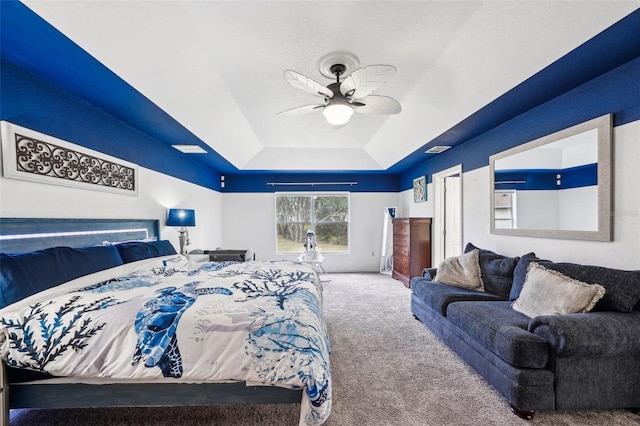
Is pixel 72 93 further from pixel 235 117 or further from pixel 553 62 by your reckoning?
pixel 553 62

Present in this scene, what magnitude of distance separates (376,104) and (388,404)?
7.84ft

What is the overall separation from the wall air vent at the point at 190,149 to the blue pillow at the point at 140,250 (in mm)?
1766

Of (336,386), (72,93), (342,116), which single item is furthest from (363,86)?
(72,93)

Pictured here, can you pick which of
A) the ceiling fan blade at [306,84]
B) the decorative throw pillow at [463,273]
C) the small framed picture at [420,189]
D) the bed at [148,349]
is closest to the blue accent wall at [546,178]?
the decorative throw pillow at [463,273]

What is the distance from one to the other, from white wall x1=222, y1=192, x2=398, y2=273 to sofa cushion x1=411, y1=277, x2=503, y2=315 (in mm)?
3559

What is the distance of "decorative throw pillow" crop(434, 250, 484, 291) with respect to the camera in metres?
3.26

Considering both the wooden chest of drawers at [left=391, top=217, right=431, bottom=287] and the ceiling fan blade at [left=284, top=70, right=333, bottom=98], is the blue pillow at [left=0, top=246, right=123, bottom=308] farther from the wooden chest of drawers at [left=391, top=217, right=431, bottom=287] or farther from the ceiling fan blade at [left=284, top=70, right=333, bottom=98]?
the wooden chest of drawers at [left=391, top=217, right=431, bottom=287]

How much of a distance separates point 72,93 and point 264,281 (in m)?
2.41

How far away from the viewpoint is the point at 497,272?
10.2 ft

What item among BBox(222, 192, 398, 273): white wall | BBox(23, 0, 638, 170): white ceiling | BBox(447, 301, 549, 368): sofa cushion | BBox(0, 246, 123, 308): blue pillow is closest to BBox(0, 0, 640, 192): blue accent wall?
BBox(23, 0, 638, 170): white ceiling

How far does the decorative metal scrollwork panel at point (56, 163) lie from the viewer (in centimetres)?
206

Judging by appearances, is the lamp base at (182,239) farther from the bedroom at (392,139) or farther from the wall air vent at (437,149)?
the wall air vent at (437,149)

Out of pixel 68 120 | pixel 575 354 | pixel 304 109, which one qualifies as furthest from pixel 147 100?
pixel 575 354

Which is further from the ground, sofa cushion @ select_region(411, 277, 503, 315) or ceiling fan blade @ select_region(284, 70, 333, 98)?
ceiling fan blade @ select_region(284, 70, 333, 98)
